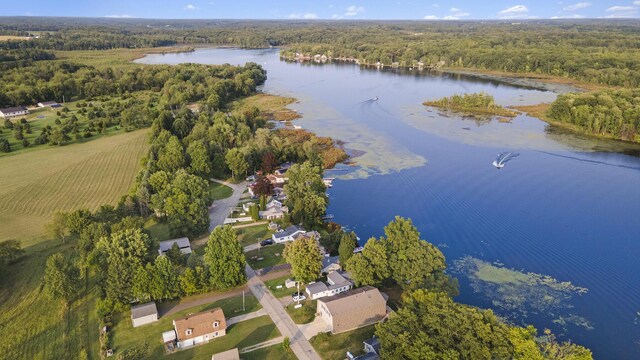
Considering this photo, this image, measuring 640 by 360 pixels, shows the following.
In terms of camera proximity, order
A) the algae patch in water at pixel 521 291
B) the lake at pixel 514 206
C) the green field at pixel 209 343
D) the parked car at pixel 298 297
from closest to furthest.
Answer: the green field at pixel 209 343 → the parked car at pixel 298 297 → the algae patch in water at pixel 521 291 → the lake at pixel 514 206

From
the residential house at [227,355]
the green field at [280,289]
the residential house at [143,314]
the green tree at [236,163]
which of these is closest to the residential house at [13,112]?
the green tree at [236,163]

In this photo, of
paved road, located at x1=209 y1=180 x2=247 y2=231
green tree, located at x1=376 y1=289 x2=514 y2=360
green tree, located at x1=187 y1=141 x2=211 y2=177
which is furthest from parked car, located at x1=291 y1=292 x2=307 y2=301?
green tree, located at x1=187 y1=141 x2=211 y2=177

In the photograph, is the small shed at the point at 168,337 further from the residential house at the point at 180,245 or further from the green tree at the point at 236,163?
the green tree at the point at 236,163

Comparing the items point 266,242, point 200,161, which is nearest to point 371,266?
point 266,242

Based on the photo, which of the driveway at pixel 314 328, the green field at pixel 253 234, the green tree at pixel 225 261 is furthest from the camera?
the green field at pixel 253 234

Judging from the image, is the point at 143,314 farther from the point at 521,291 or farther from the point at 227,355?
the point at 521,291

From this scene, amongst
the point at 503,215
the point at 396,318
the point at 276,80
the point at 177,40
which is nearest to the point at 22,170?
the point at 396,318

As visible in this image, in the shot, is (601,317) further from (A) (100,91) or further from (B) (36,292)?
(A) (100,91)
